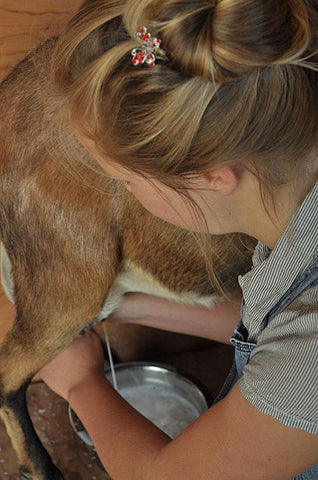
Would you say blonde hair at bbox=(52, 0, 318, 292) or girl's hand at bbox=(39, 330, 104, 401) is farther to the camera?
girl's hand at bbox=(39, 330, 104, 401)

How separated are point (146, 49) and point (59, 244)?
1.90ft

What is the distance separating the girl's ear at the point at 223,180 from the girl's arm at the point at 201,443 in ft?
0.86

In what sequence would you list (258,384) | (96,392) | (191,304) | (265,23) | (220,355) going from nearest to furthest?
(265,23), (258,384), (96,392), (191,304), (220,355)

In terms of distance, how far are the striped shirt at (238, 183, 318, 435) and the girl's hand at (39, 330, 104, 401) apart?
0.48m

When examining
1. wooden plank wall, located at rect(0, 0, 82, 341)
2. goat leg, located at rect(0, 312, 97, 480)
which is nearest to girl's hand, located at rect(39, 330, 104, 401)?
goat leg, located at rect(0, 312, 97, 480)

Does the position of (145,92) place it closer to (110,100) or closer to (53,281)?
(110,100)

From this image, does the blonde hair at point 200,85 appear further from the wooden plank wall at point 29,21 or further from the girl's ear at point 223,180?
the wooden plank wall at point 29,21

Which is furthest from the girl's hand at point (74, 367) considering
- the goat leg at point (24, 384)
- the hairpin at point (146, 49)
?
the hairpin at point (146, 49)

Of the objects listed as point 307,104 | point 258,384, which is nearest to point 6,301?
point 258,384

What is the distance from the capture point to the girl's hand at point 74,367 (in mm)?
1278

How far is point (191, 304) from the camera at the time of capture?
148 cm

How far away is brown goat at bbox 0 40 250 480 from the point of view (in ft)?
3.75

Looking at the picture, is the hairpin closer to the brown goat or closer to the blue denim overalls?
the blue denim overalls

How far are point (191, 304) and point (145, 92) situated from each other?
2.76 feet
